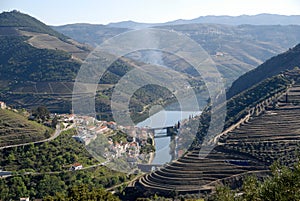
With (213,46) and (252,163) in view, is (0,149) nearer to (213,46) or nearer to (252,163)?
(252,163)

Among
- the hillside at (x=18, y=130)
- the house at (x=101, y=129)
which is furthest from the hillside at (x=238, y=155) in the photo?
the hillside at (x=18, y=130)

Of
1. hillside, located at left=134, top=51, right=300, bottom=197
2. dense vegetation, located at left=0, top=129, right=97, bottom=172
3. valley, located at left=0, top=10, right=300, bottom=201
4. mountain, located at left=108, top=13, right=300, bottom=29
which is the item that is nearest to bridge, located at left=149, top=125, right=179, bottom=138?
valley, located at left=0, top=10, right=300, bottom=201

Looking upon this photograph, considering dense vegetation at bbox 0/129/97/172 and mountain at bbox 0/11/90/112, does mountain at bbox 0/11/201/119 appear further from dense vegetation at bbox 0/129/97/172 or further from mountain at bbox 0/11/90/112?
dense vegetation at bbox 0/129/97/172

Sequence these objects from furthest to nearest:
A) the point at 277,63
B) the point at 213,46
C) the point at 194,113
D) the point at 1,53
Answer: the point at 213,46
the point at 1,53
the point at 277,63
the point at 194,113

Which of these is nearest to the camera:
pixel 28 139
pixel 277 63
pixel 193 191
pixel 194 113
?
pixel 193 191

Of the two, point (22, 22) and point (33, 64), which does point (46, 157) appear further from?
point (22, 22)

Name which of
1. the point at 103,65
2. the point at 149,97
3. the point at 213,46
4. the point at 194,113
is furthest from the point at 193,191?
the point at 213,46

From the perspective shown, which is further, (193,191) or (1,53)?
(1,53)
